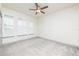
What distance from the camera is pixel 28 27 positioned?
6035 mm

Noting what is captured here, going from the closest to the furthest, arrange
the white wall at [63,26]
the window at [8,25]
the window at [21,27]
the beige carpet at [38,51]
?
the beige carpet at [38,51], the white wall at [63,26], the window at [8,25], the window at [21,27]

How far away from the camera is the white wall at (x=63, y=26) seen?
3723 mm

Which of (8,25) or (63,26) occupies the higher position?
(8,25)

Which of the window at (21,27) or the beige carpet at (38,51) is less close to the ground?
the window at (21,27)

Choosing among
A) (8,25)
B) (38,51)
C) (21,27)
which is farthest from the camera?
(21,27)

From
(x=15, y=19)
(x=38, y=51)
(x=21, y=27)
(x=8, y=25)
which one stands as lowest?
(x=38, y=51)

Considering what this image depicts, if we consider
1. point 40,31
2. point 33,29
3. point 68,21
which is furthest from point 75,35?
point 33,29

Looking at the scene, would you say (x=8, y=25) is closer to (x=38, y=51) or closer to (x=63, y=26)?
(x=38, y=51)

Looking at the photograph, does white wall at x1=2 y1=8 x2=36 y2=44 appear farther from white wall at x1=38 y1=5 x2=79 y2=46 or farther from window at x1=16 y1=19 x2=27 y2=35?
white wall at x1=38 y1=5 x2=79 y2=46

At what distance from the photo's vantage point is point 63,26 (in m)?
4.42

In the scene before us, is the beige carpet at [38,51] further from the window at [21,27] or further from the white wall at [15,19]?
the window at [21,27]

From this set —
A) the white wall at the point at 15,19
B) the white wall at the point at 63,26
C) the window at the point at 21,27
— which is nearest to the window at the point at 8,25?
the white wall at the point at 15,19

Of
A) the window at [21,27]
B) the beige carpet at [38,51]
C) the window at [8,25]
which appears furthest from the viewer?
the window at [21,27]

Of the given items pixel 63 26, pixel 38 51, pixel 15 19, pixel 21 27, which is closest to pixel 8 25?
pixel 15 19
